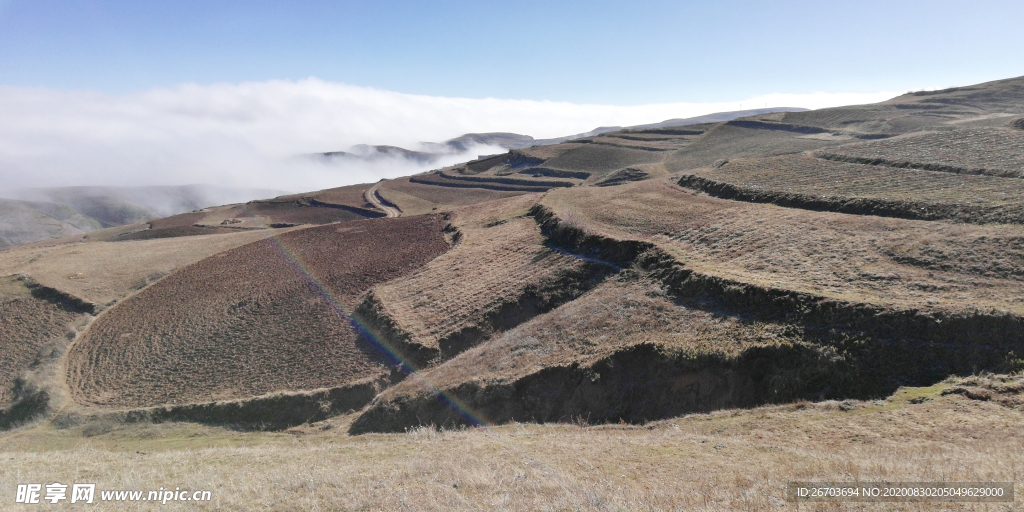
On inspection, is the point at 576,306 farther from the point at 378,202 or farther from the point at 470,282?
the point at 378,202

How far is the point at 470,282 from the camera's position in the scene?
117 ft

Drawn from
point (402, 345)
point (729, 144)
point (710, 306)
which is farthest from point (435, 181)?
point (710, 306)

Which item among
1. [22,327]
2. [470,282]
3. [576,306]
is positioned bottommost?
[22,327]

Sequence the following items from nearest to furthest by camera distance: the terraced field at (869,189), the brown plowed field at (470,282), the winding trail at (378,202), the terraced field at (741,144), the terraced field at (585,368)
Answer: the terraced field at (585,368), the terraced field at (869,189), the brown plowed field at (470,282), the terraced field at (741,144), the winding trail at (378,202)

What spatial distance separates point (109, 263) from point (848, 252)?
6345cm

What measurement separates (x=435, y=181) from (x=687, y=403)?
116m

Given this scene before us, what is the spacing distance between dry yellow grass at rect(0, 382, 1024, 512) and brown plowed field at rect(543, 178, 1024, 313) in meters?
6.14

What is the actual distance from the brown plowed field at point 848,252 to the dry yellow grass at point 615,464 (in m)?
6.14

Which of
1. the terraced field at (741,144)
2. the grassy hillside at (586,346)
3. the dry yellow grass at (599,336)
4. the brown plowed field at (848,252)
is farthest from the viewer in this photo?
the terraced field at (741,144)

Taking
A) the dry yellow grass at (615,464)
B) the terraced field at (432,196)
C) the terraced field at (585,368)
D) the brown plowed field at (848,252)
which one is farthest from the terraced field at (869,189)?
the terraced field at (432,196)

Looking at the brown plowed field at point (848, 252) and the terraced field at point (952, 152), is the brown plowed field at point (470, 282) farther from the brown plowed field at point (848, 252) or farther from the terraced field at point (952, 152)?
the terraced field at point (952, 152)

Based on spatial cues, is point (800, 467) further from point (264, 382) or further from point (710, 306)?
point (264, 382)

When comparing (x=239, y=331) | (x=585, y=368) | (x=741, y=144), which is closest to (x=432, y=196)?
(x=741, y=144)

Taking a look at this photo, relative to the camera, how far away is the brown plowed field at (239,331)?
28.6 meters
